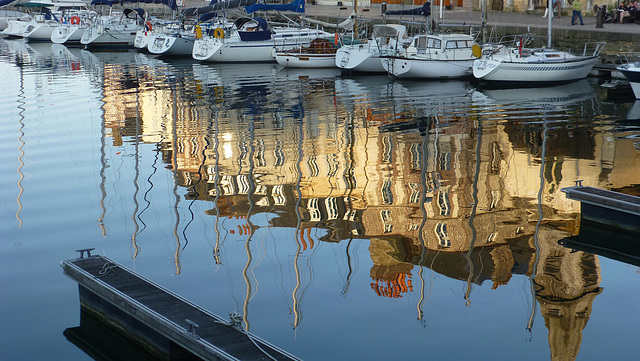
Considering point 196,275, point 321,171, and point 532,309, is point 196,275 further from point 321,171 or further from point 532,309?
point 321,171

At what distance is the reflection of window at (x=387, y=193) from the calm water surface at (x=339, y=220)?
2.0 inches

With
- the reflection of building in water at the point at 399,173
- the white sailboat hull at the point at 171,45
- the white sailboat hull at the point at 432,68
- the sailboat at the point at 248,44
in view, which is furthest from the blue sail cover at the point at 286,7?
the reflection of building in water at the point at 399,173

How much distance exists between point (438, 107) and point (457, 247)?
13.1m

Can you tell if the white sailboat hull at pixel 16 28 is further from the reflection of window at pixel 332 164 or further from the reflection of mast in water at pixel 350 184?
the reflection of window at pixel 332 164

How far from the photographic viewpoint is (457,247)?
1050cm

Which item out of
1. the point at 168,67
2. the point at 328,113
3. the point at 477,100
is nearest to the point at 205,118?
the point at 328,113

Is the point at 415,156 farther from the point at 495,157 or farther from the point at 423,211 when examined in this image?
the point at 423,211

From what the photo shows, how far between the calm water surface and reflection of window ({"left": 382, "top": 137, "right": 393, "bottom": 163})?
108 millimetres

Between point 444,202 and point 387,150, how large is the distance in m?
4.28

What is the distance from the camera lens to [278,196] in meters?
13.1

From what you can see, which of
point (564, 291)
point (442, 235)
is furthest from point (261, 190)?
point (564, 291)

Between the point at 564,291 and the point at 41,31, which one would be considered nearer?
the point at 564,291

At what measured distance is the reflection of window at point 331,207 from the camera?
12.1 meters

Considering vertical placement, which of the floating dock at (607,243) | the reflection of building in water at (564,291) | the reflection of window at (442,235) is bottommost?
the reflection of building in water at (564,291)
